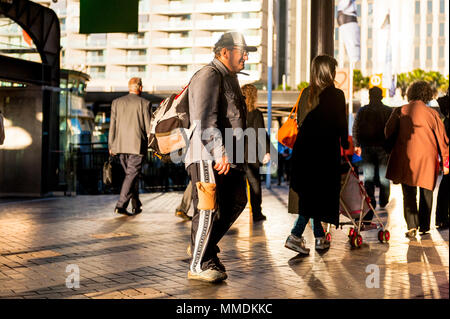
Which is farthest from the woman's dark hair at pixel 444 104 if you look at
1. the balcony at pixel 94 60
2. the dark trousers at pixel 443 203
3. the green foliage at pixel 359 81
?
the balcony at pixel 94 60

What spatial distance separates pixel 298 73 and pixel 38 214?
109 meters

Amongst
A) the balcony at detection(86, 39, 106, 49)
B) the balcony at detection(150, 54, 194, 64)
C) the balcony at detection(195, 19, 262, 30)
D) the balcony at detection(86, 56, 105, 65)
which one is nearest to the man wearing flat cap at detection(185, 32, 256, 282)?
the balcony at detection(195, 19, 262, 30)

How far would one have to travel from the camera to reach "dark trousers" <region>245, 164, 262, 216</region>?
34.1 ft

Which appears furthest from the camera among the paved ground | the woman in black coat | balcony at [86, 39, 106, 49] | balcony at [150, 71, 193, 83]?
balcony at [86, 39, 106, 49]

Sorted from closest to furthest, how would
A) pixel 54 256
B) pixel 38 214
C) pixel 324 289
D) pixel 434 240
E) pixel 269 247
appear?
1. pixel 324 289
2. pixel 54 256
3. pixel 269 247
4. pixel 434 240
5. pixel 38 214

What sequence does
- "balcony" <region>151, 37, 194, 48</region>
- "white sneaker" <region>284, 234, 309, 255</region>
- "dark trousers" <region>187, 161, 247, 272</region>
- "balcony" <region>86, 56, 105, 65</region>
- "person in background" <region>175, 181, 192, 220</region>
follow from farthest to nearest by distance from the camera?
"balcony" <region>86, 56, 105, 65</region>, "balcony" <region>151, 37, 194, 48</region>, "person in background" <region>175, 181, 192, 220</region>, "white sneaker" <region>284, 234, 309, 255</region>, "dark trousers" <region>187, 161, 247, 272</region>

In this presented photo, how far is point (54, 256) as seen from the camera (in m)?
6.97

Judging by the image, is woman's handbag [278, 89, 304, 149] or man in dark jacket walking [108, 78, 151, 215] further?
man in dark jacket walking [108, 78, 151, 215]

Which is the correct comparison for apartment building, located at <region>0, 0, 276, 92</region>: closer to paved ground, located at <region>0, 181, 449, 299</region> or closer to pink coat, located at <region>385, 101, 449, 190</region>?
paved ground, located at <region>0, 181, 449, 299</region>

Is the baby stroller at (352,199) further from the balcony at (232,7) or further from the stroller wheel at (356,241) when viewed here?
the balcony at (232,7)

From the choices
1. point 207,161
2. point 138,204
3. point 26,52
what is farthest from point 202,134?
point 26,52

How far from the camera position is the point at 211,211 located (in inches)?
222

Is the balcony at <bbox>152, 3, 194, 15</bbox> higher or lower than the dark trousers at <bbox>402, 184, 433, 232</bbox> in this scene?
higher
